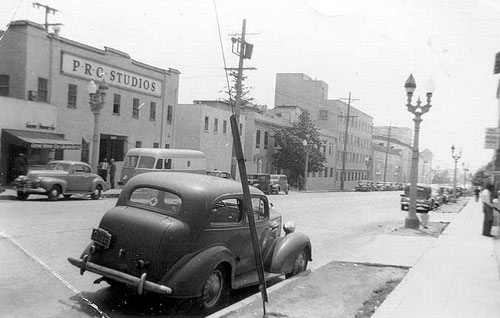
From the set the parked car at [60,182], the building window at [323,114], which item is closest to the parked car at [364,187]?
the building window at [323,114]

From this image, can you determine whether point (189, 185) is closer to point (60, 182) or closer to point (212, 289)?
point (212, 289)

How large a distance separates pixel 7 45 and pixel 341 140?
46995 millimetres

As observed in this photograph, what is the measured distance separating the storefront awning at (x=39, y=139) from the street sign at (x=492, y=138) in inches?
658

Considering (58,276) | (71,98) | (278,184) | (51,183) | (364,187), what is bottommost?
(364,187)

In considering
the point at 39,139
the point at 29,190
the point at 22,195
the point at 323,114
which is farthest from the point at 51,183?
the point at 323,114

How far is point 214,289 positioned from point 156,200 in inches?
45.8

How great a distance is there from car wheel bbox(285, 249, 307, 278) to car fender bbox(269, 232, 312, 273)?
0.16 metres

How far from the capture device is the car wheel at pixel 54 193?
48.9 feet

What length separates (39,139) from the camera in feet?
61.8

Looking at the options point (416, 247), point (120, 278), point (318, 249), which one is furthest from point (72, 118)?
point (120, 278)

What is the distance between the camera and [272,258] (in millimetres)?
6152

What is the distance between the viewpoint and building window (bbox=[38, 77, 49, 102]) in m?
20.4

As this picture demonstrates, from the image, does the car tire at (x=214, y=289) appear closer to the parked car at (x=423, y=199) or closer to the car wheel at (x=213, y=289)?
the car wheel at (x=213, y=289)

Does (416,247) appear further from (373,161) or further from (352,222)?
(373,161)
